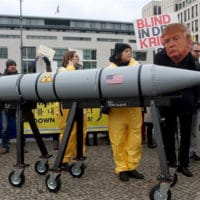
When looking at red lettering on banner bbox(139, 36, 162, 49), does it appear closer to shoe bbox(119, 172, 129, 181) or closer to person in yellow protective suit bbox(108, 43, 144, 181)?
person in yellow protective suit bbox(108, 43, 144, 181)

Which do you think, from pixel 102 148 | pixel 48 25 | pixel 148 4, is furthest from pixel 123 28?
pixel 102 148

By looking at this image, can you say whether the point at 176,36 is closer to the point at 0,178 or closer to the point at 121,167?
the point at 121,167

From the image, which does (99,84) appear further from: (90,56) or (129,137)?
(90,56)

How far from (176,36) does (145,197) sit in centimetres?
203

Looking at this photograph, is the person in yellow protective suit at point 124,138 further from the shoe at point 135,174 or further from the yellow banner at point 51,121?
the yellow banner at point 51,121

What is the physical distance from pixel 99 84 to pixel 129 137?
1.10 metres

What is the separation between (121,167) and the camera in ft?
19.4

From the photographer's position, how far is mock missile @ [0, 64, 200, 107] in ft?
16.2

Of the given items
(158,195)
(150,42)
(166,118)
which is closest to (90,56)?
(150,42)

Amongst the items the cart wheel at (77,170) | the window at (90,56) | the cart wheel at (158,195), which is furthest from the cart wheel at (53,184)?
the window at (90,56)

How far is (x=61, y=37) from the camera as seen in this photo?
302 feet

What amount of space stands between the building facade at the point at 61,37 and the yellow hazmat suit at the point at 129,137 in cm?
7253

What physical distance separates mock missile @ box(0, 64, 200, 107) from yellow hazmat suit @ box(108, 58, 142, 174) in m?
0.59

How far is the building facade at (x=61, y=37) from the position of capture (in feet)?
268
